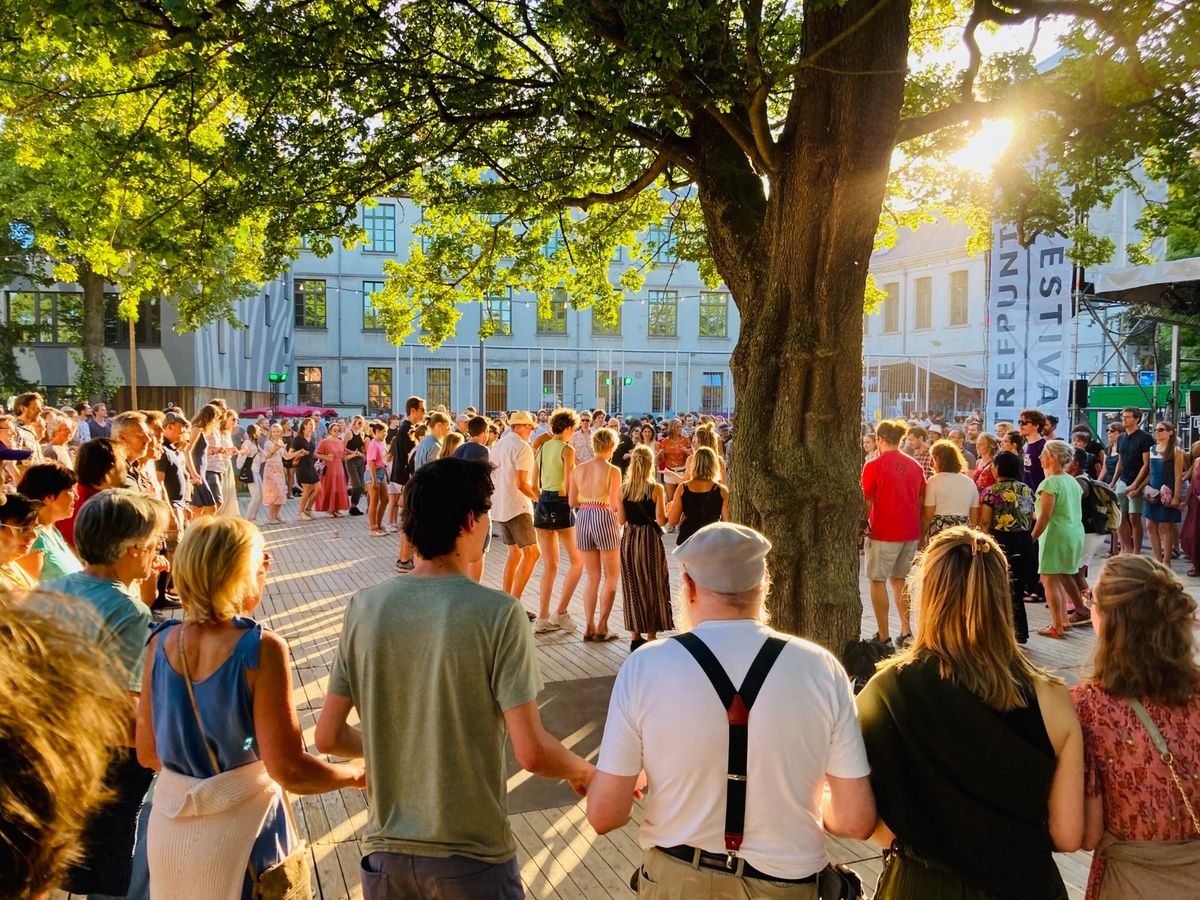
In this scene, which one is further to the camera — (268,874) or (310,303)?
(310,303)

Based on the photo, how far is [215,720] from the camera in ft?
7.95

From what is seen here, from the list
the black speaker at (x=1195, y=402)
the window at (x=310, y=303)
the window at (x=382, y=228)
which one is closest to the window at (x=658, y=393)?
the window at (x=382, y=228)

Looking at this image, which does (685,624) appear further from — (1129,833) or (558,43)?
(558,43)

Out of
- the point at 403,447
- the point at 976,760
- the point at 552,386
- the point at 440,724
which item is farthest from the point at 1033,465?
the point at 552,386

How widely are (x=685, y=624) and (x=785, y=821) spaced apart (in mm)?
574

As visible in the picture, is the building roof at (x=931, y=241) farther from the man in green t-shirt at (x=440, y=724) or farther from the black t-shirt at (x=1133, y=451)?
the man in green t-shirt at (x=440, y=724)

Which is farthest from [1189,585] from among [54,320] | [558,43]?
[54,320]

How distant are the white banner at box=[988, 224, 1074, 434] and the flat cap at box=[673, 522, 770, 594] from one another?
48.7 feet

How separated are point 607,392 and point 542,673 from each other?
40.2 meters

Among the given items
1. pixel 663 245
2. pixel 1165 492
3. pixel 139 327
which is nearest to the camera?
pixel 663 245

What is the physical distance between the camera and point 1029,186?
721cm

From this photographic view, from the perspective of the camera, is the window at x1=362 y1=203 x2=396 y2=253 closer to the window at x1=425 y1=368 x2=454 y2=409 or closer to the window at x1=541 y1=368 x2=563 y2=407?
the window at x1=425 y1=368 x2=454 y2=409

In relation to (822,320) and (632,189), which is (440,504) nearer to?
(822,320)

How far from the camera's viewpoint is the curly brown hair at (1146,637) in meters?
2.38
